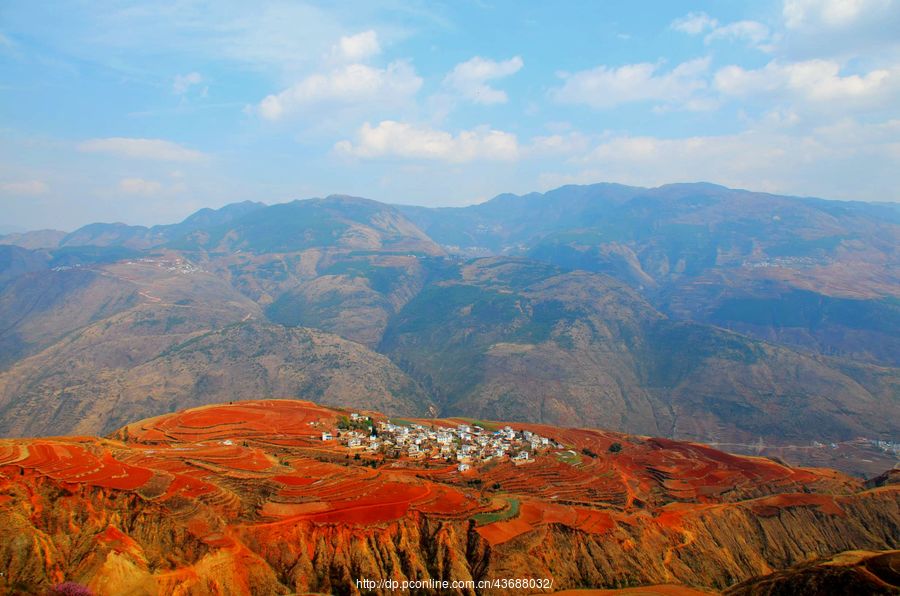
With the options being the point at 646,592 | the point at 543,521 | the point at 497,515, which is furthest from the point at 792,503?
the point at 497,515

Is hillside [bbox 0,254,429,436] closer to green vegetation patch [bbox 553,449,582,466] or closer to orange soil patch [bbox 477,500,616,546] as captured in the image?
green vegetation patch [bbox 553,449,582,466]

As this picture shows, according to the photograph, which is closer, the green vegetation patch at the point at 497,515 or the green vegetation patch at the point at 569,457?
the green vegetation patch at the point at 497,515

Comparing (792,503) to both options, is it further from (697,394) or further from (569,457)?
(697,394)

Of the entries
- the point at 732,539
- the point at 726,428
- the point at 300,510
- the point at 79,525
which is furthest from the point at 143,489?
the point at 726,428

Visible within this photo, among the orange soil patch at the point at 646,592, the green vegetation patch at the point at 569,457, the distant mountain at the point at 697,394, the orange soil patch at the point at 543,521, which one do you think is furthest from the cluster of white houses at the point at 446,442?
the distant mountain at the point at 697,394

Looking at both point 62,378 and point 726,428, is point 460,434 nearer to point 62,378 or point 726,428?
point 726,428

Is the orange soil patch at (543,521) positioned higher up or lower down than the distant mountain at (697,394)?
higher up

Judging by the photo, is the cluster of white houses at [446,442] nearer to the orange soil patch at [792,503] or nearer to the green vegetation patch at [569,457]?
the green vegetation patch at [569,457]
